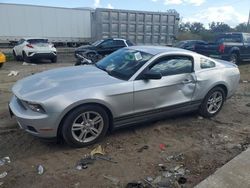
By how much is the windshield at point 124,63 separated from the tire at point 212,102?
158 centimetres

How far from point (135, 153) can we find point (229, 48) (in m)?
12.0

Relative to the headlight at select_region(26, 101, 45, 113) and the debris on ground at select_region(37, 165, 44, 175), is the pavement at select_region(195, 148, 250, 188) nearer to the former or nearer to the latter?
the debris on ground at select_region(37, 165, 44, 175)

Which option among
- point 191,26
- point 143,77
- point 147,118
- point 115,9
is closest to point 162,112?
point 147,118

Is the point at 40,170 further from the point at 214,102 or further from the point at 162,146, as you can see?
the point at 214,102

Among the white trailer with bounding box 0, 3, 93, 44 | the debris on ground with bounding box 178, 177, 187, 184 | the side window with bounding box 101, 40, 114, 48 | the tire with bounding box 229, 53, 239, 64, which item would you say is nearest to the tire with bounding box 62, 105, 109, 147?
the debris on ground with bounding box 178, 177, 187, 184

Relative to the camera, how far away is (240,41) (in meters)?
15.7

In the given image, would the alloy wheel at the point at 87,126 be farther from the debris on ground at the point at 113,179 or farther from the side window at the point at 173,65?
the side window at the point at 173,65

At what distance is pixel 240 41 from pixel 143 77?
1232 cm

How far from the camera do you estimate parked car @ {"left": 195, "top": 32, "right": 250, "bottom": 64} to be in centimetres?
1478

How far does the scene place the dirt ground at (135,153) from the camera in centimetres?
378

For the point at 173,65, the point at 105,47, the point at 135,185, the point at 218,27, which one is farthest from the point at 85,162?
the point at 218,27

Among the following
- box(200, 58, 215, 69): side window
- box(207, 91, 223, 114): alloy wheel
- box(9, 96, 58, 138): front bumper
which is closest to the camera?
box(9, 96, 58, 138): front bumper

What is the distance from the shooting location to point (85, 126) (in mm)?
4574

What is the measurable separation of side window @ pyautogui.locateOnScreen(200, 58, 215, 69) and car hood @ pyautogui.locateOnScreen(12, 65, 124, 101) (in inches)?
77.5
